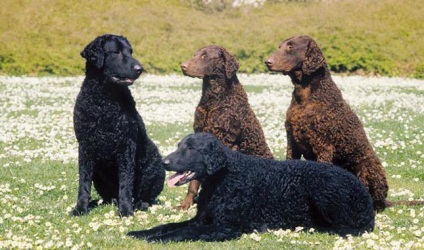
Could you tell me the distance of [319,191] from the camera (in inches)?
247

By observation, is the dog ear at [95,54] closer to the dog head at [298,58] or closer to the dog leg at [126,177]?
the dog leg at [126,177]

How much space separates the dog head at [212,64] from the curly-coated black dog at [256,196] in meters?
1.36

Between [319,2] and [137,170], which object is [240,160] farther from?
[319,2]

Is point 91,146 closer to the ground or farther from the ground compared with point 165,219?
farther from the ground

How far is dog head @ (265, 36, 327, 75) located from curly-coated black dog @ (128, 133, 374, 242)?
1233mm

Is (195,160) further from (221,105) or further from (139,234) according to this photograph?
(221,105)

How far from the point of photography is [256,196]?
251 inches

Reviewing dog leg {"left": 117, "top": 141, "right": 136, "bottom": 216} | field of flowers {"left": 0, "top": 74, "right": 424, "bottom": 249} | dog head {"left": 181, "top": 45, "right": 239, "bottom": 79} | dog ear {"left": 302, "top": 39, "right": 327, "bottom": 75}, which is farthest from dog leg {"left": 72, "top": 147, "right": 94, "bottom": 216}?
dog ear {"left": 302, "top": 39, "right": 327, "bottom": 75}

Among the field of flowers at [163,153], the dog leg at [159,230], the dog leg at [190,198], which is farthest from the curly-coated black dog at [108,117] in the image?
the dog leg at [159,230]

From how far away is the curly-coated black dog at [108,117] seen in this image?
6.96 meters

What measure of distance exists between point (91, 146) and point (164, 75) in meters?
25.3

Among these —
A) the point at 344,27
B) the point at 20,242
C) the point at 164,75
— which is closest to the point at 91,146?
the point at 20,242

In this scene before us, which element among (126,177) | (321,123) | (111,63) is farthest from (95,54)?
(321,123)

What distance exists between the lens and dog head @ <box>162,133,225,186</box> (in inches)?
239
